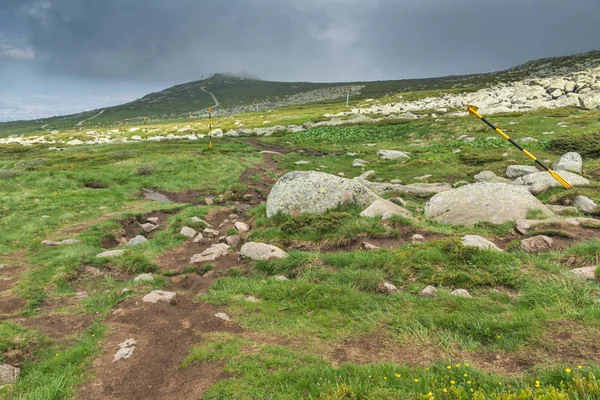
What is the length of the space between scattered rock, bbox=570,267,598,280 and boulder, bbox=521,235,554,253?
1.71 metres

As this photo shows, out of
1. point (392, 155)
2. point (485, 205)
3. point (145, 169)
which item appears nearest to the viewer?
point (485, 205)

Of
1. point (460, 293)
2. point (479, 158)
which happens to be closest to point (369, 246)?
point (460, 293)

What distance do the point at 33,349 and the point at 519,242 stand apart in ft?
46.7

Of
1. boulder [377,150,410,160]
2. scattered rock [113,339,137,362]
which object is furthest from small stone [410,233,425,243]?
boulder [377,150,410,160]

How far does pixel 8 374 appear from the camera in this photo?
7.05 meters

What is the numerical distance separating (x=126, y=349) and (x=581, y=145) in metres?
34.0

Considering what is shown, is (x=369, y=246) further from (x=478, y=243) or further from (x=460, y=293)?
(x=460, y=293)

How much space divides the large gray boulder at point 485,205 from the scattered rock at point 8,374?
48.0 ft

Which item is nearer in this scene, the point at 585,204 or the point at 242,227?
the point at 585,204

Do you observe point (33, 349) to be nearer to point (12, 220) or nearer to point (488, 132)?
point (12, 220)

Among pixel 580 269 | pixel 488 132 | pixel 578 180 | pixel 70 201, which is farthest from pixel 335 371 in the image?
pixel 488 132

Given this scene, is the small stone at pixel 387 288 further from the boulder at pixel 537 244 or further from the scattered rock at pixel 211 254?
the scattered rock at pixel 211 254

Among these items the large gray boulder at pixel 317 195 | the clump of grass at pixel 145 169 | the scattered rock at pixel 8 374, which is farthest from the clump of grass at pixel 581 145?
the clump of grass at pixel 145 169

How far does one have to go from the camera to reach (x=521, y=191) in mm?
14211
